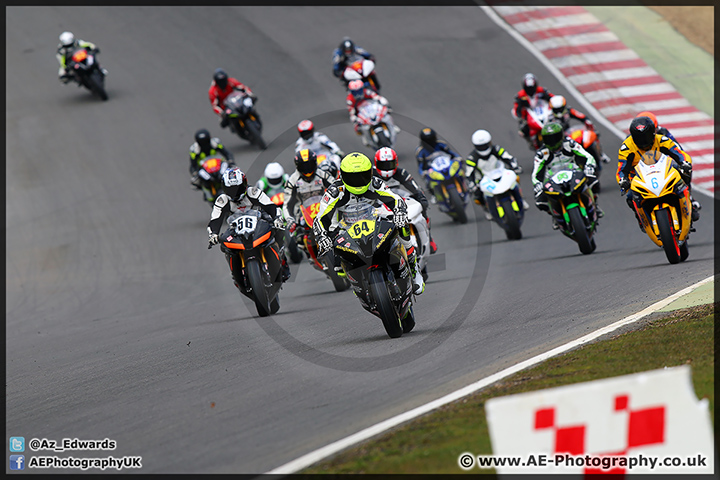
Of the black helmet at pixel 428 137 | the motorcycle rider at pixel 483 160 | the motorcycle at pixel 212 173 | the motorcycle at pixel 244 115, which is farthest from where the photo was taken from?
the motorcycle at pixel 244 115

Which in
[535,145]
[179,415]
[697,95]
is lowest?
[179,415]

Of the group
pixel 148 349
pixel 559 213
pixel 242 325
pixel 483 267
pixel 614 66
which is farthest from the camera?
pixel 614 66

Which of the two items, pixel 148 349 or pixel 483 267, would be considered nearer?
pixel 148 349

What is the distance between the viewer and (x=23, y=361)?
1129cm

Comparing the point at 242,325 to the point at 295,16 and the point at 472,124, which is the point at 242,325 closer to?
the point at 472,124

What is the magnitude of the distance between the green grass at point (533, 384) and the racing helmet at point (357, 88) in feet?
43.8

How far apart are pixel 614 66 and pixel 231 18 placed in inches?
529

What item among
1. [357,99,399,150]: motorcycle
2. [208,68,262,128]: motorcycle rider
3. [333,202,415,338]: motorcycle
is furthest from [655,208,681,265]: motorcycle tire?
[208,68,262,128]: motorcycle rider

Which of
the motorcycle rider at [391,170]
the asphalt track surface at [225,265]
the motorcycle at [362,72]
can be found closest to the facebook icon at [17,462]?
the asphalt track surface at [225,265]

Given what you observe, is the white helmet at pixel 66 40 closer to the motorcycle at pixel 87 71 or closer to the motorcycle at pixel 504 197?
the motorcycle at pixel 87 71

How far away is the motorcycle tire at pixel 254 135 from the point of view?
22578mm

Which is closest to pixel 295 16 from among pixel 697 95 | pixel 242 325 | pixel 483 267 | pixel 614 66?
pixel 614 66

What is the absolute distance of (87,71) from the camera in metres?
26.5

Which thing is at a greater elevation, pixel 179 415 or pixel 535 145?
pixel 535 145
